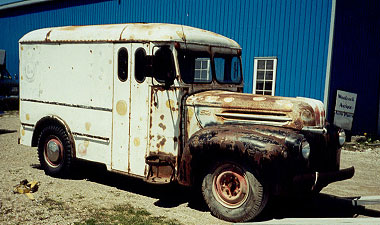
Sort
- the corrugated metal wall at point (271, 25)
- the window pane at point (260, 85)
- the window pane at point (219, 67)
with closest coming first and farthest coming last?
the window pane at point (219, 67) → the corrugated metal wall at point (271, 25) → the window pane at point (260, 85)

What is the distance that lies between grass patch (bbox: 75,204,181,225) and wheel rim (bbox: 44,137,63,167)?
2.08 meters

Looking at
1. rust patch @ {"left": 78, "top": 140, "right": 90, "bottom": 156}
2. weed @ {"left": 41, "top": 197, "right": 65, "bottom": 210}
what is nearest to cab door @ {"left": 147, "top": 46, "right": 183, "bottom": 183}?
weed @ {"left": 41, "top": 197, "right": 65, "bottom": 210}

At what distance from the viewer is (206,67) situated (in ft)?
20.3

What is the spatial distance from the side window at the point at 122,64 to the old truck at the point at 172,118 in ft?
0.05

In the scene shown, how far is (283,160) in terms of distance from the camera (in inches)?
184

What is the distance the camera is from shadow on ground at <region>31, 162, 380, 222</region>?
563 centimetres

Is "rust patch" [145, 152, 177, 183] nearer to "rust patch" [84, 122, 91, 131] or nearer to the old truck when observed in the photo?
the old truck

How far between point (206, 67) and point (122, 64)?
4.31ft

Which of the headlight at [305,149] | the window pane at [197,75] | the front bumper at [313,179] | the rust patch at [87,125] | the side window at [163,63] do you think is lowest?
the front bumper at [313,179]

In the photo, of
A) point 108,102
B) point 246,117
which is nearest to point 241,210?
point 246,117

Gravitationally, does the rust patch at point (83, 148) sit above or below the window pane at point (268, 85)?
below

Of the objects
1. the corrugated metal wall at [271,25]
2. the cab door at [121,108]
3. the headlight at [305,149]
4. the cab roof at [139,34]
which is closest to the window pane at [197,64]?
the cab roof at [139,34]

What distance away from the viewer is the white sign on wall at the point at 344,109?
12.0 meters

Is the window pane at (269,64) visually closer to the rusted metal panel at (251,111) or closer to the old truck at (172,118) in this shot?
the old truck at (172,118)
